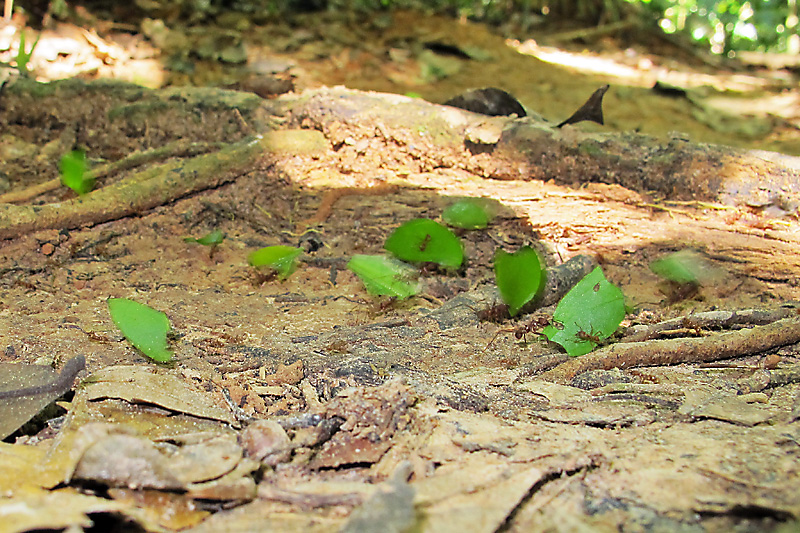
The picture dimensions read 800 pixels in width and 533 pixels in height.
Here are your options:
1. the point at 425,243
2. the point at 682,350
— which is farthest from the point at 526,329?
the point at 425,243

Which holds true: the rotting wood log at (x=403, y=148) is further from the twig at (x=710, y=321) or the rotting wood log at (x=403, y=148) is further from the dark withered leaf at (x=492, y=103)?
the twig at (x=710, y=321)

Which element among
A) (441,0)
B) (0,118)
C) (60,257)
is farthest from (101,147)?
(441,0)

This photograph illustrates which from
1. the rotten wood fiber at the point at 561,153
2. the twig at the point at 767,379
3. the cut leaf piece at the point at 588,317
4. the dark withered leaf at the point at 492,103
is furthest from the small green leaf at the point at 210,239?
the twig at the point at 767,379

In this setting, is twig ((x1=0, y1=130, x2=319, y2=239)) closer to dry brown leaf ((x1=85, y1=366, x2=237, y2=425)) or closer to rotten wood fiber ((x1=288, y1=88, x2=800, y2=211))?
rotten wood fiber ((x1=288, y1=88, x2=800, y2=211))

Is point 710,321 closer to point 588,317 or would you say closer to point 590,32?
point 588,317

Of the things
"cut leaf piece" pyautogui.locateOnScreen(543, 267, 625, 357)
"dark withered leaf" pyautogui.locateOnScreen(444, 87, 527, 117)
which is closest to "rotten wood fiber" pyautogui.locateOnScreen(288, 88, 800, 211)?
"dark withered leaf" pyautogui.locateOnScreen(444, 87, 527, 117)

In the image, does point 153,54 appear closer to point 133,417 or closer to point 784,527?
point 133,417
